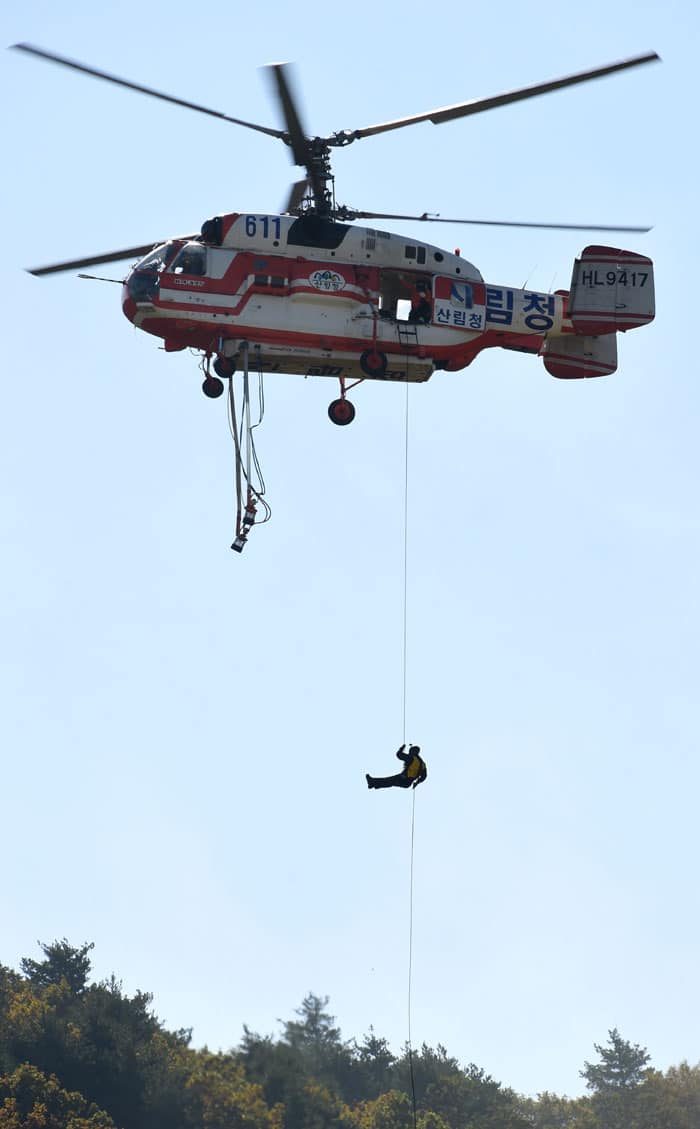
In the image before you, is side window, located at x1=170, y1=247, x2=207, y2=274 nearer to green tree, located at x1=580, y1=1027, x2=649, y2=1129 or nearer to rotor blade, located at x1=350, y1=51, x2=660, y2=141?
rotor blade, located at x1=350, y1=51, x2=660, y2=141

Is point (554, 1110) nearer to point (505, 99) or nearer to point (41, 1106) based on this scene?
point (41, 1106)

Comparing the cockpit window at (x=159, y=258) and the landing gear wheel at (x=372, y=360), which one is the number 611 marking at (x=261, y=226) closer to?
the cockpit window at (x=159, y=258)

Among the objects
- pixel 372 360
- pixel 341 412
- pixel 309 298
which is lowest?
pixel 341 412

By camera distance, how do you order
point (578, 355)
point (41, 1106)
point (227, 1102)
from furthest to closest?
point (227, 1102) → point (41, 1106) → point (578, 355)

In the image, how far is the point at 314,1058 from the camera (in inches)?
2773

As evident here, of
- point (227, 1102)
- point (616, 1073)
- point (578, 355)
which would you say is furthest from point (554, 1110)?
point (578, 355)

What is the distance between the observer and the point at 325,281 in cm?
3525

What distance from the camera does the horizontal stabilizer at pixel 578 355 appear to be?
38156 mm

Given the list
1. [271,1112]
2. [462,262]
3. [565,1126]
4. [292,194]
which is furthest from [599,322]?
[565,1126]

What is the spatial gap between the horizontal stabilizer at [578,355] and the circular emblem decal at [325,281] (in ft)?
14.9

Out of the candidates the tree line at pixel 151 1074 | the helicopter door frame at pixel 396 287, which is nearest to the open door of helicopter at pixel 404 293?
the helicopter door frame at pixel 396 287

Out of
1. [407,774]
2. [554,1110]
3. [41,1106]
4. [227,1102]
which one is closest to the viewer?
[407,774]

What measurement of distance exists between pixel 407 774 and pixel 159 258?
9203 millimetres

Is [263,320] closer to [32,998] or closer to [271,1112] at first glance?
[271,1112]
